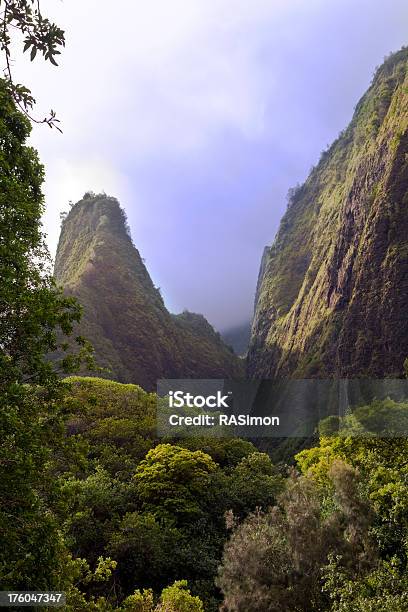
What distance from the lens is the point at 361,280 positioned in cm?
7200

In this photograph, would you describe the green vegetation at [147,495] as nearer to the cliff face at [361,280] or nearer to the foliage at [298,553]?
the foliage at [298,553]

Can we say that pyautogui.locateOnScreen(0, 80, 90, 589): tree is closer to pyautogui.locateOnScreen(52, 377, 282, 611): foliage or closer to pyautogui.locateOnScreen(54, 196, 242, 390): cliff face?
pyautogui.locateOnScreen(52, 377, 282, 611): foliage

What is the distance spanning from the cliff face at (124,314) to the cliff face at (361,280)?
14649 mm

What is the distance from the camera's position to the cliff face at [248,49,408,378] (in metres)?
67.1

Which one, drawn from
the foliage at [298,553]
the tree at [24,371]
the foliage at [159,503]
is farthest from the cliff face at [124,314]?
the tree at [24,371]

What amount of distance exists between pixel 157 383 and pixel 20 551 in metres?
79.8

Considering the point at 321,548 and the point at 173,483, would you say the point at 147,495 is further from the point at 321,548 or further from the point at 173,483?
the point at 321,548

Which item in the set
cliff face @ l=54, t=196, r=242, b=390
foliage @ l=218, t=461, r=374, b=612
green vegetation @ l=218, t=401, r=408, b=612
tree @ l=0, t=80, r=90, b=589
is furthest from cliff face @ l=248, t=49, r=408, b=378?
tree @ l=0, t=80, r=90, b=589

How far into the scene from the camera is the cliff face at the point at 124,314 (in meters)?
86.4

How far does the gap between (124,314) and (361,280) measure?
43360 millimetres

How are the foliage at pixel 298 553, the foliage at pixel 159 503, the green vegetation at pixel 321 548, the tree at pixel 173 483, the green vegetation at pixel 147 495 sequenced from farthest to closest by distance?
the tree at pixel 173 483 → the foliage at pixel 159 503 → the foliage at pixel 298 553 → the green vegetation at pixel 321 548 → the green vegetation at pixel 147 495

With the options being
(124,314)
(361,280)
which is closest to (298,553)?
(361,280)

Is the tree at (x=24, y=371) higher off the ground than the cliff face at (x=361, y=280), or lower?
lower

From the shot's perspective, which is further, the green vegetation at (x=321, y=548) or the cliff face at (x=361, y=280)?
the cliff face at (x=361, y=280)
